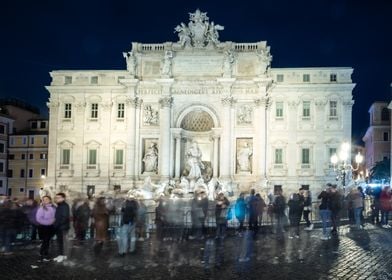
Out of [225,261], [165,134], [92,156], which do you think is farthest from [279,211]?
[92,156]

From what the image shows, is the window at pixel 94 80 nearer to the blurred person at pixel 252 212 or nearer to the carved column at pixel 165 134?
the carved column at pixel 165 134

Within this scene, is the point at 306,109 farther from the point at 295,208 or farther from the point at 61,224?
the point at 61,224

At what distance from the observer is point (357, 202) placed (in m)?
21.1

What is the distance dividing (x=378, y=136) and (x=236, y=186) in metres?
31.7

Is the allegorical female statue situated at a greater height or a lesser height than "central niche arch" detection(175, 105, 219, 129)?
lesser

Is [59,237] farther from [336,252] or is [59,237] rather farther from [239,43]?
[239,43]

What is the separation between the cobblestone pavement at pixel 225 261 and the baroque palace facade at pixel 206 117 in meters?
25.6

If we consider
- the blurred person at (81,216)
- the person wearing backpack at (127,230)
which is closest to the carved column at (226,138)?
the blurred person at (81,216)

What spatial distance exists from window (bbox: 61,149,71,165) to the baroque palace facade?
601 mm

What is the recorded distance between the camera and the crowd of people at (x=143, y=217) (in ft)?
47.8

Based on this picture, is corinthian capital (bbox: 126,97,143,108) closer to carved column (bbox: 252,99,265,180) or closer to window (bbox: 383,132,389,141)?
carved column (bbox: 252,99,265,180)

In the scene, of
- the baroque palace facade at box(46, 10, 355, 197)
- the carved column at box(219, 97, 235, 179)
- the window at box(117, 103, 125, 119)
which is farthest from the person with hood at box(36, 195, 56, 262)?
the window at box(117, 103, 125, 119)

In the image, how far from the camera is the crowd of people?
14555 millimetres

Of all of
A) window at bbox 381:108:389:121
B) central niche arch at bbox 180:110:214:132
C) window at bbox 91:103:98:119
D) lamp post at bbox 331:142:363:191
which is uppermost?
window at bbox 381:108:389:121
